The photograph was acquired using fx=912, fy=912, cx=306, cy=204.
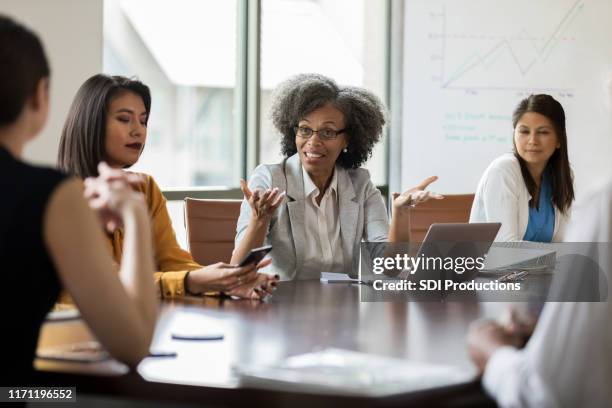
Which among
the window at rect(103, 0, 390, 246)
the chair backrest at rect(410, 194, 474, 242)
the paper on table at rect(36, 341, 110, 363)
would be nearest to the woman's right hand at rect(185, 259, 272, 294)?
the paper on table at rect(36, 341, 110, 363)

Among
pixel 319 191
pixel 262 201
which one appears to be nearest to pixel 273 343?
pixel 262 201

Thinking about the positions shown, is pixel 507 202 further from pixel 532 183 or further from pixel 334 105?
pixel 334 105

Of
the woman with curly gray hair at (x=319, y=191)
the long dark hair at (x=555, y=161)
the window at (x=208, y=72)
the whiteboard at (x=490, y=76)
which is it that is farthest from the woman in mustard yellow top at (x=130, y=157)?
the whiteboard at (x=490, y=76)

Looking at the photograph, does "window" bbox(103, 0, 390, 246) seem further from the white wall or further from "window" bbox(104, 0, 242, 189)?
the white wall

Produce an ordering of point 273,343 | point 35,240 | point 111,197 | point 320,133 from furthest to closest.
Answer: point 320,133
point 273,343
point 111,197
point 35,240

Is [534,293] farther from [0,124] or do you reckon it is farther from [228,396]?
[0,124]

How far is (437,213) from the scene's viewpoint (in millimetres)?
4410

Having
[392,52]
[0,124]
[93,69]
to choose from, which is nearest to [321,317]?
[0,124]

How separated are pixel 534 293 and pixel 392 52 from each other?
12.1 feet

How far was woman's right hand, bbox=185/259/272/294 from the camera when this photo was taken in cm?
270

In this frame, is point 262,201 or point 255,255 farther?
point 262,201

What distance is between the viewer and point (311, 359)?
1.82m

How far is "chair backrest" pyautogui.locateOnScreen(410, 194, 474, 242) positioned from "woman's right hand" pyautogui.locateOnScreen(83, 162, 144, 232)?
2.57m

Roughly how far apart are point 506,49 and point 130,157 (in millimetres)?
3793
